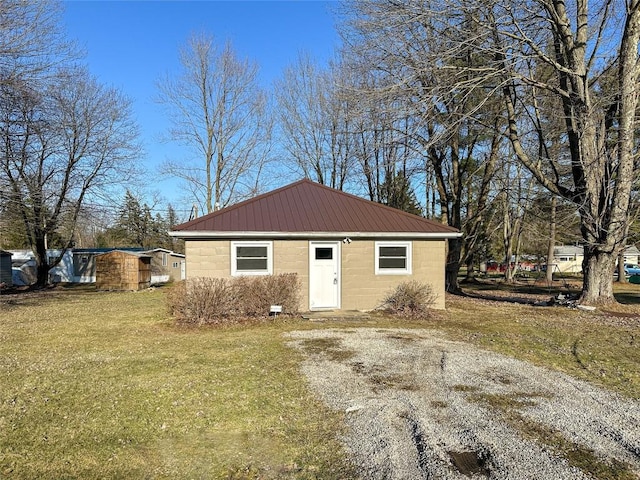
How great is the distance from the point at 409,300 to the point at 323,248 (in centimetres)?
285

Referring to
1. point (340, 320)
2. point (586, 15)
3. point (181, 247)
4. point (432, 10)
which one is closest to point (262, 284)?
point (340, 320)

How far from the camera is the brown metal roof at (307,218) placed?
1170 centimetres

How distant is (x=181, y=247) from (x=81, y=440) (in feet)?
152

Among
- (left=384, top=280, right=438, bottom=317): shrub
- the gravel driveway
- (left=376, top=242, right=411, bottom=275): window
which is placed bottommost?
the gravel driveway

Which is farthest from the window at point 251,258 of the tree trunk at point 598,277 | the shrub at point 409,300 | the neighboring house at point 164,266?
the neighboring house at point 164,266

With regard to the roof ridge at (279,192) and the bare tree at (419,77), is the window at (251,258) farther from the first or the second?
the bare tree at (419,77)

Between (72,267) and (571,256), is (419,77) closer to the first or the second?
(72,267)

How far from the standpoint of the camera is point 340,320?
10.9 m

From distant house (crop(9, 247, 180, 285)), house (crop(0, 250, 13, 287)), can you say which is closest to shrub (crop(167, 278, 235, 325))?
distant house (crop(9, 247, 180, 285))

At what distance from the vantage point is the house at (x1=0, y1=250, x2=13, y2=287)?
2608 centimetres

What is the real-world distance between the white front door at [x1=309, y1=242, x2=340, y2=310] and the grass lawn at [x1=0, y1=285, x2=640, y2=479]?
5.23 feet

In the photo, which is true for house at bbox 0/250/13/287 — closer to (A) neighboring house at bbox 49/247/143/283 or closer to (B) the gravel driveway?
(A) neighboring house at bbox 49/247/143/283

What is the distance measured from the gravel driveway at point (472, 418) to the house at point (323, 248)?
4.95 metres

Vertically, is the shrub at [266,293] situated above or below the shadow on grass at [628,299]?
above
